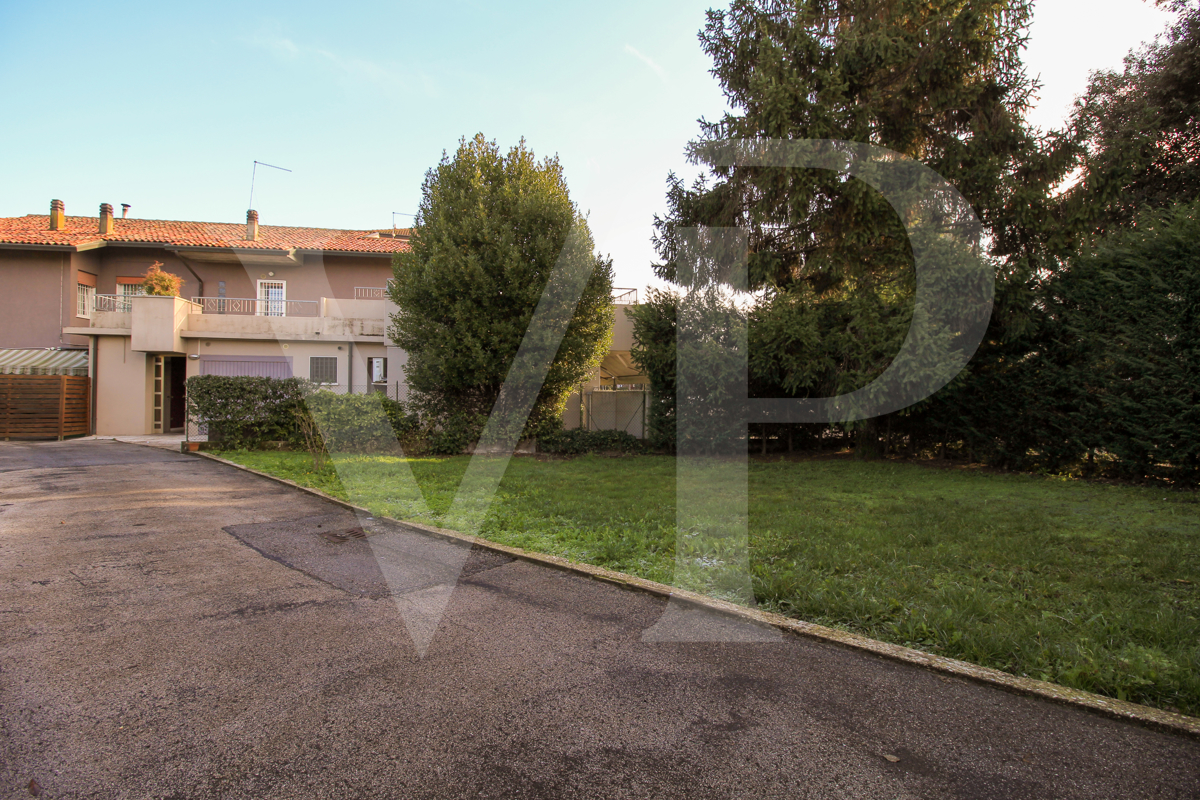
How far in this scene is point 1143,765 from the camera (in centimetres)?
237

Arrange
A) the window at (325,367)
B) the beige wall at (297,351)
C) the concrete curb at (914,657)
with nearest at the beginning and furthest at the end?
the concrete curb at (914,657), the beige wall at (297,351), the window at (325,367)

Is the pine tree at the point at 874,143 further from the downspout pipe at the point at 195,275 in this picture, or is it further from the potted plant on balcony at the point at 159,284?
the downspout pipe at the point at 195,275

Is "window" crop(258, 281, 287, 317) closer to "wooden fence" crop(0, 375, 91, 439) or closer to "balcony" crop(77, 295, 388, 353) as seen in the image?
"balcony" crop(77, 295, 388, 353)

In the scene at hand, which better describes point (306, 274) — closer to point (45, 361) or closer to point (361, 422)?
point (45, 361)

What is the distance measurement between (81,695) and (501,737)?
199 centimetres

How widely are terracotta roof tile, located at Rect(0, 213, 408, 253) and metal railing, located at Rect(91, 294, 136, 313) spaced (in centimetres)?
185

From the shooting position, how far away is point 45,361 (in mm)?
19609

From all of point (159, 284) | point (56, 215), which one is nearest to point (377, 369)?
point (159, 284)

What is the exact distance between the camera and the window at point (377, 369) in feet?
64.7

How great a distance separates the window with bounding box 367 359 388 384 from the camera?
19719 mm

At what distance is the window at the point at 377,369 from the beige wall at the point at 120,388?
675 cm

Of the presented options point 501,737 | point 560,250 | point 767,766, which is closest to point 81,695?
point 501,737

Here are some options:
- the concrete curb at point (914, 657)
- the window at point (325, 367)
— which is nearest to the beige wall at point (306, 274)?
the window at point (325, 367)

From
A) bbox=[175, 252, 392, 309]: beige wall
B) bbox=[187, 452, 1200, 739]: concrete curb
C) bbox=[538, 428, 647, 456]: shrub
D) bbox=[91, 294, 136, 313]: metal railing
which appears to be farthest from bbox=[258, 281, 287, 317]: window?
bbox=[187, 452, 1200, 739]: concrete curb
